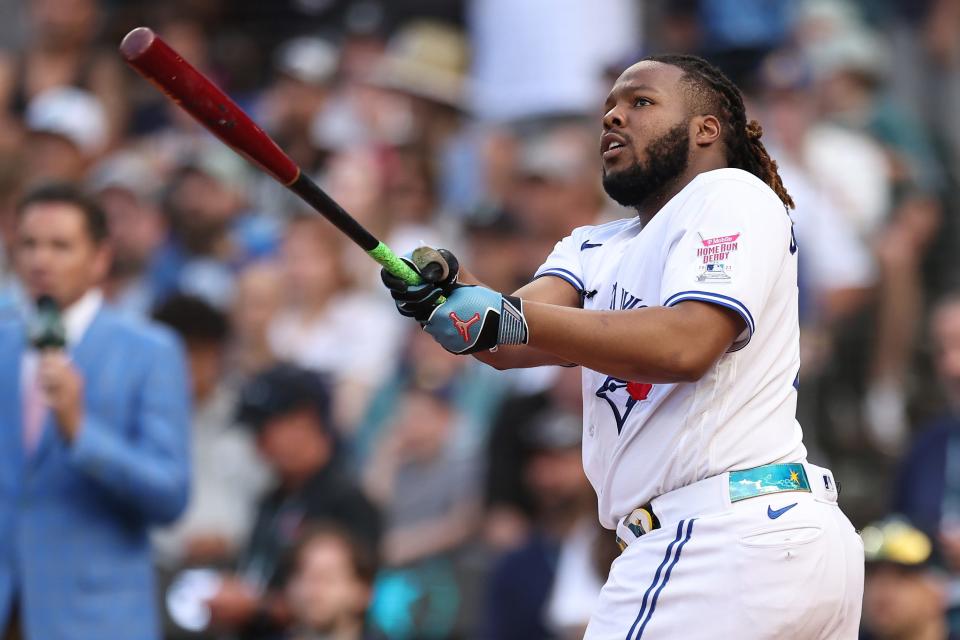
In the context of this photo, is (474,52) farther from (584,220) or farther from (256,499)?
(256,499)

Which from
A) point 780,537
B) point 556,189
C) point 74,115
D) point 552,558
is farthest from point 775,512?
point 74,115

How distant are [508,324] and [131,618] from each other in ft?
9.61

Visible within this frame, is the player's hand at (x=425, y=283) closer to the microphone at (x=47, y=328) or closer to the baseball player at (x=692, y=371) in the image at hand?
the baseball player at (x=692, y=371)

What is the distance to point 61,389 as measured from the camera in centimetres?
608

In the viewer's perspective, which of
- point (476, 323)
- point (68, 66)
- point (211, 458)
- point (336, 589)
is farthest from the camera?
point (68, 66)

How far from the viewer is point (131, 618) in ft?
20.5

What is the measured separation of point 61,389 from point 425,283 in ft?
8.34

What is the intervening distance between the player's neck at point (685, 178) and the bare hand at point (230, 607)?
3.93m

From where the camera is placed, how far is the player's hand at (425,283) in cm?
400

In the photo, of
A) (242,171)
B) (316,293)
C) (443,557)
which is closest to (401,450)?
(443,557)

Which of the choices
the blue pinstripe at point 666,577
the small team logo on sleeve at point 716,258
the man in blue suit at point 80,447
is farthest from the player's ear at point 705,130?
the man in blue suit at point 80,447

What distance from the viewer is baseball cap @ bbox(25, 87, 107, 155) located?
1111 cm

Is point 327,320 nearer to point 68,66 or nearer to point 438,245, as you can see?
point 438,245

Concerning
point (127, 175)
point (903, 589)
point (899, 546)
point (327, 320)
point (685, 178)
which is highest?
point (127, 175)
